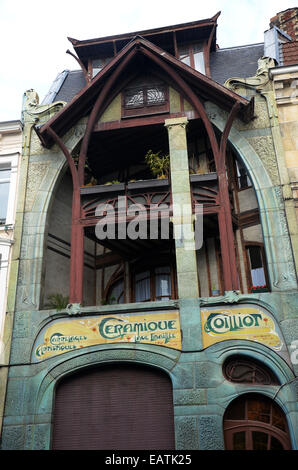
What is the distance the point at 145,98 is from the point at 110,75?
1420mm

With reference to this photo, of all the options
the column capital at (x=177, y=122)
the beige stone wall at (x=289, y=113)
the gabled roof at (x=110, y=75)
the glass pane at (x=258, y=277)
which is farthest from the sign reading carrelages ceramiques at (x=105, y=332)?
the gabled roof at (x=110, y=75)

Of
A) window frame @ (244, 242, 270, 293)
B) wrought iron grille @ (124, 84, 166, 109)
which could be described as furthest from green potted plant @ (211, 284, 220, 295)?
wrought iron grille @ (124, 84, 166, 109)

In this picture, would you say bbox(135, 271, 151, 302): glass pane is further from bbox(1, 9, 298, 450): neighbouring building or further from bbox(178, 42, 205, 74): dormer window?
bbox(178, 42, 205, 74): dormer window

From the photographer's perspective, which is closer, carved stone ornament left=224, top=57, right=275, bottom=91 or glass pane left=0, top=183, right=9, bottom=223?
carved stone ornament left=224, top=57, right=275, bottom=91

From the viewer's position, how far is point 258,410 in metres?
12.7

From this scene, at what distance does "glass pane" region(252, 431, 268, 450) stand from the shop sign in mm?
2199

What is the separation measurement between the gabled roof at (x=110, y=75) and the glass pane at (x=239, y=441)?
950cm

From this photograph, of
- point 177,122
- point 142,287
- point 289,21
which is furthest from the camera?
point 289,21

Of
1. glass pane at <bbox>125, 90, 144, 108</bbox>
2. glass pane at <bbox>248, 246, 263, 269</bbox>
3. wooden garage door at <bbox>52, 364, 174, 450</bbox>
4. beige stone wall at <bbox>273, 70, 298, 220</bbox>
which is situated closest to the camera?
wooden garage door at <bbox>52, 364, 174, 450</bbox>

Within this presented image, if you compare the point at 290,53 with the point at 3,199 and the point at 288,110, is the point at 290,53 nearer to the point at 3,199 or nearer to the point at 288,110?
the point at 288,110

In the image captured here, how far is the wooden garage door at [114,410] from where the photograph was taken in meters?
12.8

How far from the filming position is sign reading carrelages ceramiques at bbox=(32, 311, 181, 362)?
1354 cm

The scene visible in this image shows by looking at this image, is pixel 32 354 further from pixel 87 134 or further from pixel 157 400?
pixel 87 134

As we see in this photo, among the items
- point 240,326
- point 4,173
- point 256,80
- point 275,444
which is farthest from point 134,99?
point 275,444
